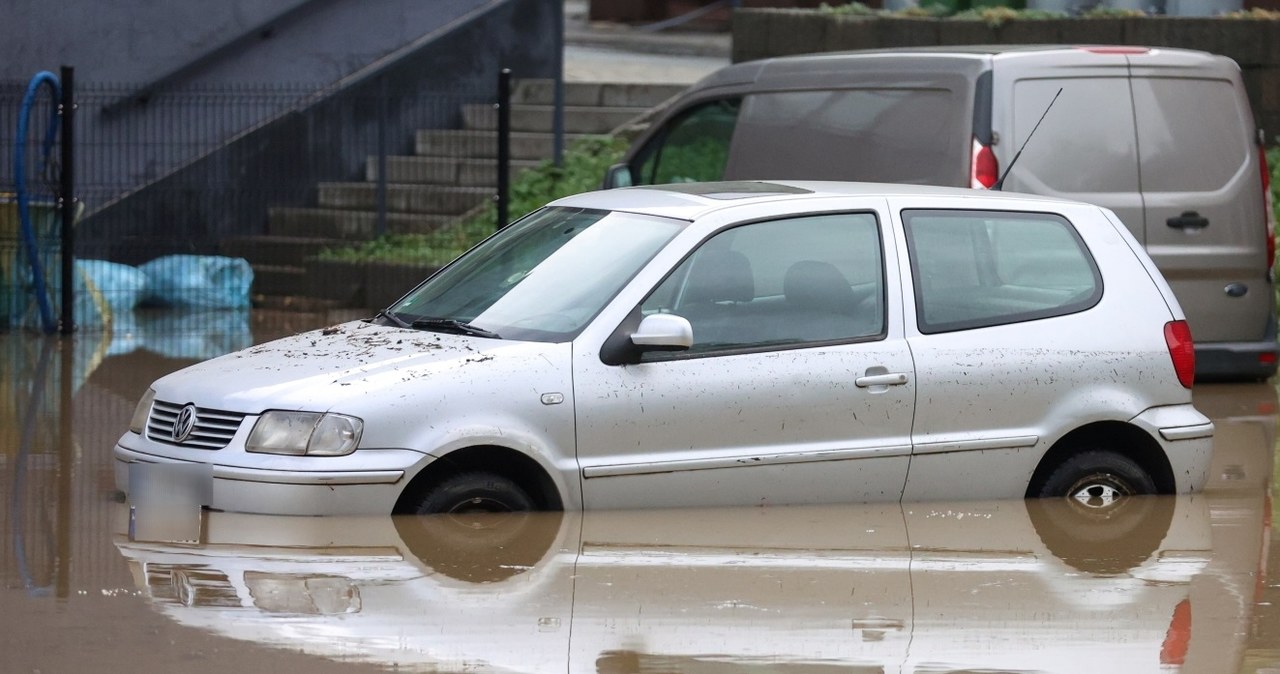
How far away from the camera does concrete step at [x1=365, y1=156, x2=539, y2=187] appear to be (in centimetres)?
1734

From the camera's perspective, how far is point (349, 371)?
682 cm

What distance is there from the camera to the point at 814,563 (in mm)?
6672

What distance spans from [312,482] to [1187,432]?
3532 millimetres

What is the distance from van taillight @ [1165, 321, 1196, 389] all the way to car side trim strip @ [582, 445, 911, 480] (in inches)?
48.8

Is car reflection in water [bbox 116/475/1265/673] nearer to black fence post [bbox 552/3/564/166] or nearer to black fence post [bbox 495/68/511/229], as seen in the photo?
black fence post [bbox 495/68/511/229]

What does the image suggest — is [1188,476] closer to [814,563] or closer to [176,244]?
[814,563]

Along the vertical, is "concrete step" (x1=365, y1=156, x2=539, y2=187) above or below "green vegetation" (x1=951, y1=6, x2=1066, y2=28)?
below

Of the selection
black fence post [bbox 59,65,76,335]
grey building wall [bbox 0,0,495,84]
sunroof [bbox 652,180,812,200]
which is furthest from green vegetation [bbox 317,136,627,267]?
sunroof [bbox 652,180,812,200]

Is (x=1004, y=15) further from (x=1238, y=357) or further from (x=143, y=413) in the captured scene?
(x=143, y=413)

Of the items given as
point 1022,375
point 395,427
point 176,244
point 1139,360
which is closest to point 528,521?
point 395,427

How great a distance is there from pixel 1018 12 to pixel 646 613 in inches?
484

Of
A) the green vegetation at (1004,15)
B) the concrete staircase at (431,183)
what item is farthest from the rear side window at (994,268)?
the green vegetation at (1004,15)

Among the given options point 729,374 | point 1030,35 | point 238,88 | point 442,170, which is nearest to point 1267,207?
point 1030,35

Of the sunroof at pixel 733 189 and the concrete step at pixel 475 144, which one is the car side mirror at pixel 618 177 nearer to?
the sunroof at pixel 733 189
